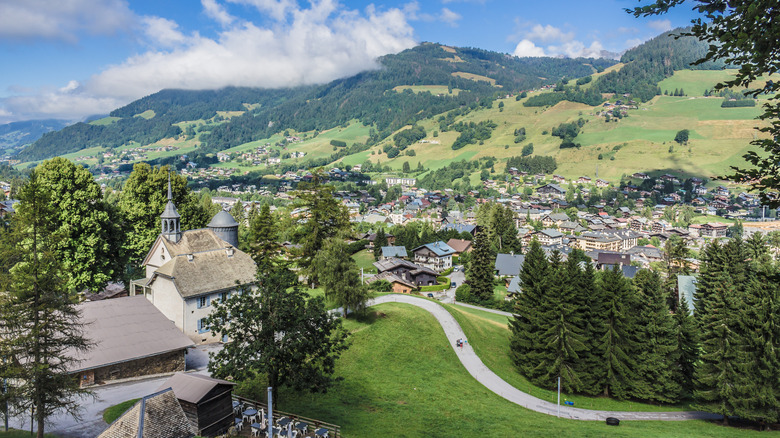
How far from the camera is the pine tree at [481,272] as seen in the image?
197 feet

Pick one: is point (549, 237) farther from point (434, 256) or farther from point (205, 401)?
point (205, 401)

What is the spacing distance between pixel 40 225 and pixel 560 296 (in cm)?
3437

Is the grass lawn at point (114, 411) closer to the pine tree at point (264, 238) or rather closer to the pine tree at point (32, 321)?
the pine tree at point (32, 321)

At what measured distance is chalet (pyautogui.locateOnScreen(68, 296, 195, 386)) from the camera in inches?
971

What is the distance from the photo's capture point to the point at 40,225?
17.4 m

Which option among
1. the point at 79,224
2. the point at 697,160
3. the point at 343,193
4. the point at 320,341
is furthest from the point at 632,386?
the point at 697,160

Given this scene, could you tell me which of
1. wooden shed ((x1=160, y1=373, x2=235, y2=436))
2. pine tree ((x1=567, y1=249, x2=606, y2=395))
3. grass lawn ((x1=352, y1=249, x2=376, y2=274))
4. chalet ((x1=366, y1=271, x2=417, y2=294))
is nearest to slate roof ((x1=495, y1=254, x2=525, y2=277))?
chalet ((x1=366, y1=271, x2=417, y2=294))

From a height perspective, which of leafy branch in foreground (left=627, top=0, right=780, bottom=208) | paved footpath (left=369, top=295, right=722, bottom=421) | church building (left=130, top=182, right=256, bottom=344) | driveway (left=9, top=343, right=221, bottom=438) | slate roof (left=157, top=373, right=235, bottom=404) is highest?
leafy branch in foreground (left=627, top=0, right=780, bottom=208)

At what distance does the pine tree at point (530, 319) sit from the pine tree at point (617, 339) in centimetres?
503

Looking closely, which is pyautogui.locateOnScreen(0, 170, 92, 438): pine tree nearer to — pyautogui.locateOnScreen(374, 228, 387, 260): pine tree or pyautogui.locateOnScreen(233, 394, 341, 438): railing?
pyautogui.locateOnScreen(233, 394, 341, 438): railing

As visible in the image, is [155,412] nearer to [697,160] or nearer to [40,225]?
[40,225]

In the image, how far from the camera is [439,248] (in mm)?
88562

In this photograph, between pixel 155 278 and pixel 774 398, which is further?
pixel 155 278

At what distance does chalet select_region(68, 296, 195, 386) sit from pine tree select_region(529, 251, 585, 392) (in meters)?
27.0
